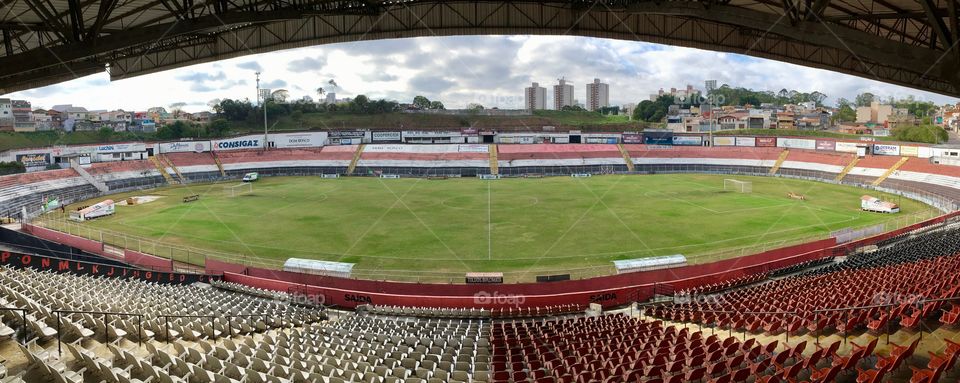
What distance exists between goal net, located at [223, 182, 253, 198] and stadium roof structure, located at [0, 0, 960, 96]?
119ft

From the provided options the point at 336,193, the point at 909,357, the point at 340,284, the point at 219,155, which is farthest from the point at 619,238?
the point at 219,155

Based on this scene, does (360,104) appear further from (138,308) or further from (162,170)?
(138,308)

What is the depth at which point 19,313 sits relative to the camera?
11039 mm

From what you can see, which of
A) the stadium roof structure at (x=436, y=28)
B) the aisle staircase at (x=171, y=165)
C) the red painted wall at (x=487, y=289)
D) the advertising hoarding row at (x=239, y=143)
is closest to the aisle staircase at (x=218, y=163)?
the advertising hoarding row at (x=239, y=143)

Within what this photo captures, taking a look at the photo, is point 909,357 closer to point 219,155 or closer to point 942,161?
point 942,161

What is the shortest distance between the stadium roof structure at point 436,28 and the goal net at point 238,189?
36200mm

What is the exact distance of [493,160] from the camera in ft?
251

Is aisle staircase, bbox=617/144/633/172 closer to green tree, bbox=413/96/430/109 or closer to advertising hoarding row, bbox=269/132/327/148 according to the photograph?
advertising hoarding row, bbox=269/132/327/148

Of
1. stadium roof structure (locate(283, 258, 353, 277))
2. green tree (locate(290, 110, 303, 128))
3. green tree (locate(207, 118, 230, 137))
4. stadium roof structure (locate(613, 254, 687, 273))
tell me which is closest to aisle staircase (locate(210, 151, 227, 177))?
green tree (locate(207, 118, 230, 137))

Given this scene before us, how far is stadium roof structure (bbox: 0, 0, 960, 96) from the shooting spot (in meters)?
12.1

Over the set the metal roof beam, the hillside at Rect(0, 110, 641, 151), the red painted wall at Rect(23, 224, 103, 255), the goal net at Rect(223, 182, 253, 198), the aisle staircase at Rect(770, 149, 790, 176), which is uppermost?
the hillside at Rect(0, 110, 641, 151)

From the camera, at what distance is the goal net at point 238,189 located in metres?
54.7

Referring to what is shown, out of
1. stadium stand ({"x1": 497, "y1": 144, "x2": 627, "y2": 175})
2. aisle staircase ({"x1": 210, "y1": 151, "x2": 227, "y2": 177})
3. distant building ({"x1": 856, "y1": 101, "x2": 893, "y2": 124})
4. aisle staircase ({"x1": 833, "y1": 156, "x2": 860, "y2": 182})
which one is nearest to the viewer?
aisle staircase ({"x1": 833, "y1": 156, "x2": 860, "y2": 182})

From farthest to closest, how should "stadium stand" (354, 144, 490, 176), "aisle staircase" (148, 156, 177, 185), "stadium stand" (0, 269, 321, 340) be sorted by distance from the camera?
1. "stadium stand" (354, 144, 490, 176)
2. "aisle staircase" (148, 156, 177, 185)
3. "stadium stand" (0, 269, 321, 340)
